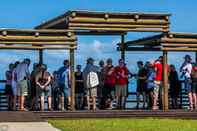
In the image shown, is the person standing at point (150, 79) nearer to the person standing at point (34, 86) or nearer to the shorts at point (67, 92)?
the shorts at point (67, 92)

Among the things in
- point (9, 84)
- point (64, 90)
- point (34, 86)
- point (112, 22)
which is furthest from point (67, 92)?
point (112, 22)

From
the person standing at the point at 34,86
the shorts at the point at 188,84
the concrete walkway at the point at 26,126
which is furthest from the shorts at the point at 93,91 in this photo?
the concrete walkway at the point at 26,126

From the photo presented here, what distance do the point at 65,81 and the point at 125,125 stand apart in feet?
14.3

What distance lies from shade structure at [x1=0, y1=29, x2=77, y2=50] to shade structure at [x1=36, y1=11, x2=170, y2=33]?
0.39 metres

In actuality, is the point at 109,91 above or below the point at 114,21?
below

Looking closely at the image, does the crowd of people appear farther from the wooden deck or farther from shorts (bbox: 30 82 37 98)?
the wooden deck

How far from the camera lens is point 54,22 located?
78.7 ft

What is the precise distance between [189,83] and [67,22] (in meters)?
4.49

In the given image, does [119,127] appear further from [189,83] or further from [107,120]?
[189,83]

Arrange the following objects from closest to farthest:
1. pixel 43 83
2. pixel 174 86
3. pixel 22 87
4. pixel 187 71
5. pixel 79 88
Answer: pixel 22 87 < pixel 43 83 < pixel 187 71 < pixel 79 88 < pixel 174 86

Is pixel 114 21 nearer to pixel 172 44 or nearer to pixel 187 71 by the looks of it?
pixel 172 44

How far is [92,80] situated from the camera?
22594 mm

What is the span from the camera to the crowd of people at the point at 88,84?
22.1 meters

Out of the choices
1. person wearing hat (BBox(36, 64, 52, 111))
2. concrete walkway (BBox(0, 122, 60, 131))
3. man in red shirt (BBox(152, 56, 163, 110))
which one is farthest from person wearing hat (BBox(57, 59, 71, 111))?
concrete walkway (BBox(0, 122, 60, 131))
